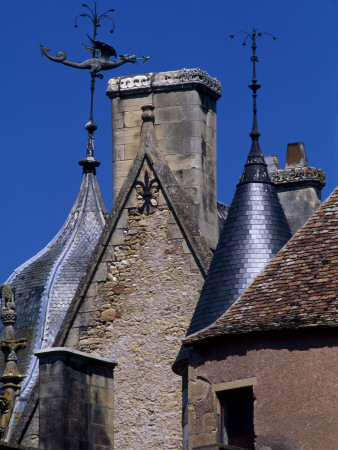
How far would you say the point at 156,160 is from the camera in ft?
117

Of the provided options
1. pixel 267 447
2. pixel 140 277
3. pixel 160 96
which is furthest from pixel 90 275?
pixel 267 447

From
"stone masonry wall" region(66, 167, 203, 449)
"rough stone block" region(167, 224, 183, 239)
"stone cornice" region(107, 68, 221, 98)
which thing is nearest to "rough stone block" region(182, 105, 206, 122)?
"stone cornice" region(107, 68, 221, 98)

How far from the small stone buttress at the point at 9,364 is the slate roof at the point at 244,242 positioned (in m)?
3.35

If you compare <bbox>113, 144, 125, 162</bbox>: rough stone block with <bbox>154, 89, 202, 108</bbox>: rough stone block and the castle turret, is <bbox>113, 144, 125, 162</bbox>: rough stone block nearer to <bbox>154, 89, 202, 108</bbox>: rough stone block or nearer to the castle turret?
<bbox>154, 89, 202, 108</bbox>: rough stone block

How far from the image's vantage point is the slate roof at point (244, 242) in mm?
32031

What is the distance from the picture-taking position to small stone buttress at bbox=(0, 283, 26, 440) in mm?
34188

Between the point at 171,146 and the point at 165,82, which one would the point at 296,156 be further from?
the point at 171,146

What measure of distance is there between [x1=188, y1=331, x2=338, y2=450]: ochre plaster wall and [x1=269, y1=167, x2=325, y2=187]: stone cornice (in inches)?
304

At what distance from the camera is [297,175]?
1505 inches

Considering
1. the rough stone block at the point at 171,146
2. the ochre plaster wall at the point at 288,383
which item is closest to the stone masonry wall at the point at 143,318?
the rough stone block at the point at 171,146

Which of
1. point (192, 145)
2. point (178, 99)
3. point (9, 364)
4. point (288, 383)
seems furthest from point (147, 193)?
point (288, 383)

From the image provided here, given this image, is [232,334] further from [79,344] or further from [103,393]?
[79,344]

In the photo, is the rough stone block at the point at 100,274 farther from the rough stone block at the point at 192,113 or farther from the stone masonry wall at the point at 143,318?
the rough stone block at the point at 192,113

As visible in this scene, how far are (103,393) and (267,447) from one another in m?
2.65
